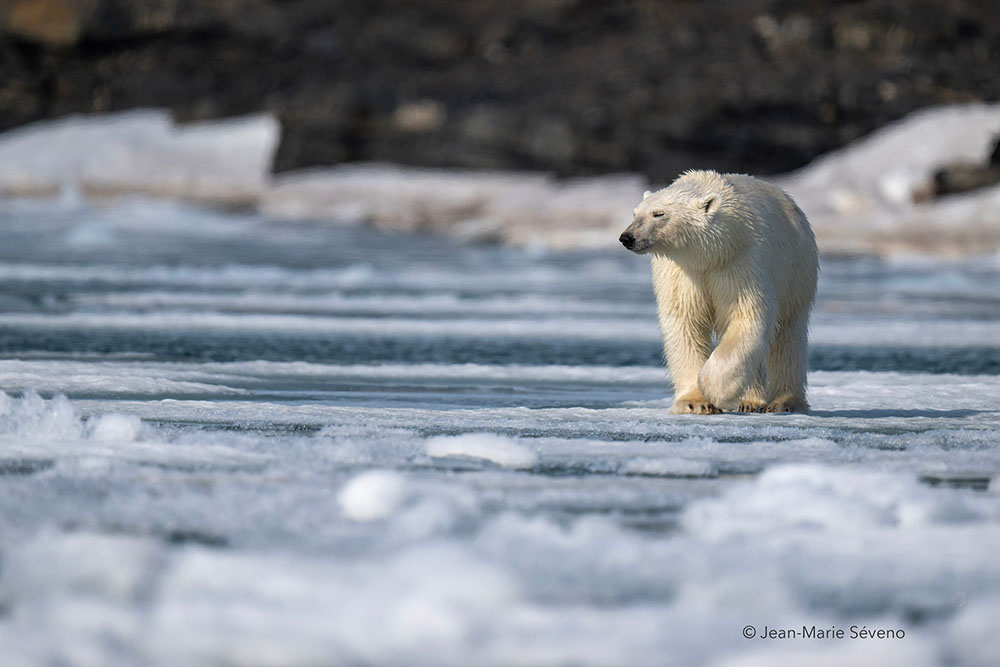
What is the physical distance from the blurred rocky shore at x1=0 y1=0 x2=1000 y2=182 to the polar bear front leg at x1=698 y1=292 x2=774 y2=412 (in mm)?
15463

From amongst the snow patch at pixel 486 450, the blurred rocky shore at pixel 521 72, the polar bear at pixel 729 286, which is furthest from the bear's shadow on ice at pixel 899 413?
the blurred rocky shore at pixel 521 72

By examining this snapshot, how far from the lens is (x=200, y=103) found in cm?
2553

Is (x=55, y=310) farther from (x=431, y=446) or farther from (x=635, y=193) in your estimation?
(x=635, y=193)

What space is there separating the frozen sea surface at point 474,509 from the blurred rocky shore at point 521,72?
45.9 feet

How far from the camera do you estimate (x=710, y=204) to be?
468cm

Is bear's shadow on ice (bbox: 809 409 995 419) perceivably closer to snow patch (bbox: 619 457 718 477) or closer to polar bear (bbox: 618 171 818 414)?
polar bear (bbox: 618 171 818 414)

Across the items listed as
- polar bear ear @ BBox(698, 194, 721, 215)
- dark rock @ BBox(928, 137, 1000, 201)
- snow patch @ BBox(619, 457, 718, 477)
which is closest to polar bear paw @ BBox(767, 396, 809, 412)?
polar bear ear @ BBox(698, 194, 721, 215)

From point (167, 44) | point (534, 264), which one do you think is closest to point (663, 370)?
point (534, 264)

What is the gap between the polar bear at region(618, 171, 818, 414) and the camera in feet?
15.2

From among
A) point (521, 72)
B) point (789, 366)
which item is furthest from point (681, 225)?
point (521, 72)

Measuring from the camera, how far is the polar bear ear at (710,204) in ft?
15.3

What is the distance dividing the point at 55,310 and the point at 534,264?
6.52 meters

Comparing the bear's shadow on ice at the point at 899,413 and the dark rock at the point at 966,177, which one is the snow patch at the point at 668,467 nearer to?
the bear's shadow on ice at the point at 899,413

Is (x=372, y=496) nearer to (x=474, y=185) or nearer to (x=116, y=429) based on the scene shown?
(x=116, y=429)
